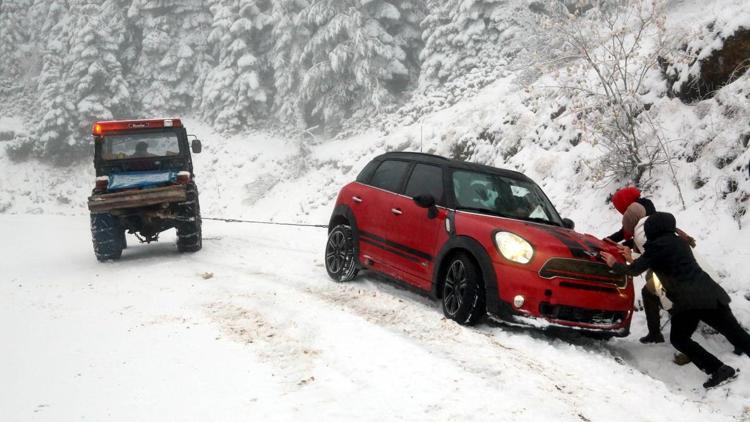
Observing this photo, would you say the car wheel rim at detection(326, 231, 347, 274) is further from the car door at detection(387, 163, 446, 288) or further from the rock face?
the rock face

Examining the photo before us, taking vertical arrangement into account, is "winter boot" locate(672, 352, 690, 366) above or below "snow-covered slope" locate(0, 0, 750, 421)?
below

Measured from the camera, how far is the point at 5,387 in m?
4.23

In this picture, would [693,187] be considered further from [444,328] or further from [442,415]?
[442,415]

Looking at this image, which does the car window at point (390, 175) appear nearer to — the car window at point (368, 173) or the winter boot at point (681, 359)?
the car window at point (368, 173)

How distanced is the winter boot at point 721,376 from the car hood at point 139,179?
904 cm

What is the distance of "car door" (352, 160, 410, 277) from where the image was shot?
23.1ft

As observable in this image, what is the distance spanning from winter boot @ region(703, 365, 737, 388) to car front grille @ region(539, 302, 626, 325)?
0.93m

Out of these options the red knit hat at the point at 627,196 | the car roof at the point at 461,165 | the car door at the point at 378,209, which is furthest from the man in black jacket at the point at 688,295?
the car door at the point at 378,209

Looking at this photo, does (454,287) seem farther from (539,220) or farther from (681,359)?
(681,359)

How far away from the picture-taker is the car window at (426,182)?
21.6 ft

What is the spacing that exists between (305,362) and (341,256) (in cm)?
330

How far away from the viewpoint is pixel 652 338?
19.5ft

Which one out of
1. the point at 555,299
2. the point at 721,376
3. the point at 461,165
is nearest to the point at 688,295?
the point at 721,376

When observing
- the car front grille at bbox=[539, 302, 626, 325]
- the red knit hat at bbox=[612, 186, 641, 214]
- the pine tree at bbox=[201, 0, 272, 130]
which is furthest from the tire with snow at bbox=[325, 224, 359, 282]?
the pine tree at bbox=[201, 0, 272, 130]
